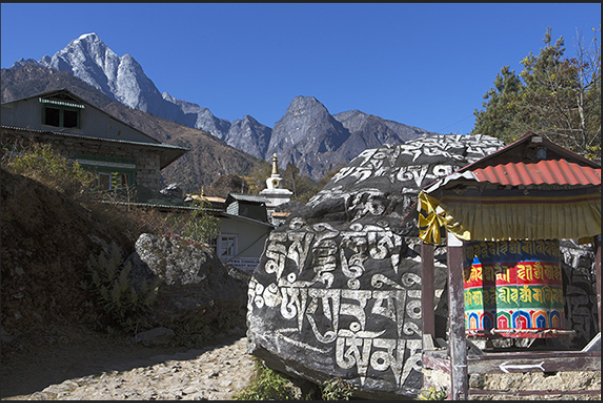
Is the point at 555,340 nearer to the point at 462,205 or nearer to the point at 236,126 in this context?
the point at 462,205

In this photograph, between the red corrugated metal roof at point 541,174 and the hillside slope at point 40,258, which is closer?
the red corrugated metal roof at point 541,174

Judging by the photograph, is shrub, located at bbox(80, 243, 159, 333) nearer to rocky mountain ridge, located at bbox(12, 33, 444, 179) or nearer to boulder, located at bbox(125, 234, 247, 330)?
boulder, located at bbox(125, 234, 247, 330)

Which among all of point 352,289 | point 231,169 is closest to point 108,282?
point 352,289

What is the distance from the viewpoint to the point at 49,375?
7195mm

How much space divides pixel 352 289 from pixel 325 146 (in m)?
148

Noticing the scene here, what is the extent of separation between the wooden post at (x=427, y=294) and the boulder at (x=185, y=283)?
18.2 ft

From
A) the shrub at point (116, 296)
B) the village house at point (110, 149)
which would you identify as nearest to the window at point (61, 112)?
the village house at point (110, 149)

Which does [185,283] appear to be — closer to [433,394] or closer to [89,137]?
[433,394]

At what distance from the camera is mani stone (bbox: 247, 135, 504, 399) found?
20.0 feet

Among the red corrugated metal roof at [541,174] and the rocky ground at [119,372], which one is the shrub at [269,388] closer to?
the rocky ground at [119,372]

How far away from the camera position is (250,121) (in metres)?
171

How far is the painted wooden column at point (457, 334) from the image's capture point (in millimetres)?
4910

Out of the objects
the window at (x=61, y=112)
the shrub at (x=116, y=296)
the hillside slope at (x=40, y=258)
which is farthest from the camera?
the window at (x=61, y=112)

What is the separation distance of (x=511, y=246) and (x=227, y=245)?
1385cm
